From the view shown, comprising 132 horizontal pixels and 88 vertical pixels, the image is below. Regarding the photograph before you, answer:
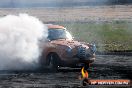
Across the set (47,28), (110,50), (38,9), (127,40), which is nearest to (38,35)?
(47,28)

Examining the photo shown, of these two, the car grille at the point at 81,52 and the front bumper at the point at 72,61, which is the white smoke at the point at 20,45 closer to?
the front bumper at the point at 72,61

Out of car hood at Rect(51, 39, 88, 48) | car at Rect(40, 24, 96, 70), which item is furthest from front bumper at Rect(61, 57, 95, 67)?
car hood at Rect(51, 39, 88, 48)

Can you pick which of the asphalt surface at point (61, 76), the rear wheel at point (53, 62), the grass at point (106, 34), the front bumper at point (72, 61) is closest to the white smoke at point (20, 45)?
the rear wheel at point (53, 62)

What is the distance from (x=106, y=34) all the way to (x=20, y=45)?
1504cm

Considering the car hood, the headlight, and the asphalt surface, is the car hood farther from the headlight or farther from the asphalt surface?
the asphalt surface

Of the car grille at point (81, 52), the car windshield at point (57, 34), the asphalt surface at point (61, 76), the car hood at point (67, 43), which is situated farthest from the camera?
the car windshield at point (57, 34)

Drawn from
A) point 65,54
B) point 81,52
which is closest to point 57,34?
point 65,54

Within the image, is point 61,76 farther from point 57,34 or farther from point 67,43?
point 57,34

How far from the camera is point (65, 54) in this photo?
20.2m

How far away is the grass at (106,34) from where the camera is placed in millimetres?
31092

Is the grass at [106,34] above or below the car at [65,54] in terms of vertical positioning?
above

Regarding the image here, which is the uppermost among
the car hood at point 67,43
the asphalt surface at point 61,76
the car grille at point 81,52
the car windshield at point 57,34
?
the car windshield at point 57,34

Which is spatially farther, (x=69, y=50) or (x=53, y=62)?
(x=53, y=62)

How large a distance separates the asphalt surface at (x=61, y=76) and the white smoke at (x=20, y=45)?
1027mm
